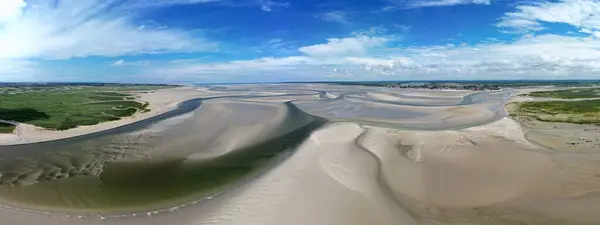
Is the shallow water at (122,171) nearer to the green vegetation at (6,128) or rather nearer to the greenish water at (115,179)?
the greenish water at (115,179)

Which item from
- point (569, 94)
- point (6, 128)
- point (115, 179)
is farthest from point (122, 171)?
point (569, 94)

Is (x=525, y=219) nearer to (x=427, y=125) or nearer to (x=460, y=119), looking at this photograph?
(x=427, y=125)

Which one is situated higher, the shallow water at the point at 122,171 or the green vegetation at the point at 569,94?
the green vegetation at the point at 569,94

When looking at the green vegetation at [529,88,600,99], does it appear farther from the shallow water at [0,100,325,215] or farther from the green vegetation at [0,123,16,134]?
the green vegetation at [0,123,16,134]

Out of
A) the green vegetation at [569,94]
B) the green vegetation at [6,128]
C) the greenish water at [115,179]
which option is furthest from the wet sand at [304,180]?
the green vegetation at [569,94]

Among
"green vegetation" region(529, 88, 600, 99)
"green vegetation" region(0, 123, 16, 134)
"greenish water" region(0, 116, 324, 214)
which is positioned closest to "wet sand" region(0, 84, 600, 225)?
"greenish water" region(0, 116, 324, 214)

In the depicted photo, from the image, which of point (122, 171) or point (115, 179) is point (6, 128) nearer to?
point (122, 171)

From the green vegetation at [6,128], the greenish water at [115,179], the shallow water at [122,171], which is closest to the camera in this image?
the greenish water at [115,179]

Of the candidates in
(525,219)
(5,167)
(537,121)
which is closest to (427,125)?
(537,121)
